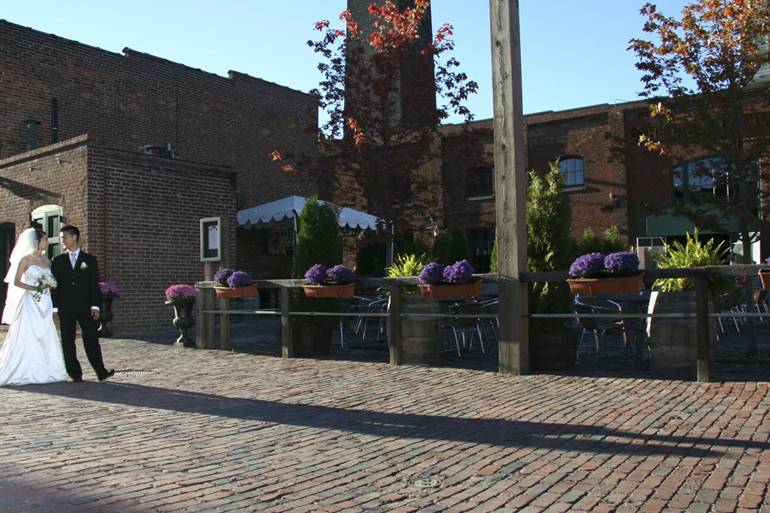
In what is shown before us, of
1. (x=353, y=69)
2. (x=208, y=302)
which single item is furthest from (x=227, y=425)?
(x=353, y=69)

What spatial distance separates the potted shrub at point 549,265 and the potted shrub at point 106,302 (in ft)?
27.1

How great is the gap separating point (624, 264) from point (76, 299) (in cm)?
618

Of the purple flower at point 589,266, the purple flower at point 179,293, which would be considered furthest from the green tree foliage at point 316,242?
the purple flower at point 589,266

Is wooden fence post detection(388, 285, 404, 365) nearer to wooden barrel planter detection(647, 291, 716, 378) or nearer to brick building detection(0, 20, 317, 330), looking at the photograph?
wooden barrel planter detection(647, 291, 716, 378)

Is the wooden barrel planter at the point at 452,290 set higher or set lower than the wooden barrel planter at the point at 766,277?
lower

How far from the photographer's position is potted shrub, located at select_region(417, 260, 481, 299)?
27.1 feet

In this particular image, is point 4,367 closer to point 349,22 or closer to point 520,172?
point 520,172

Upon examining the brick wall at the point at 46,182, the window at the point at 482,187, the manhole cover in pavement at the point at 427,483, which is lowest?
the manhole cover in pavement at the point at 427,483

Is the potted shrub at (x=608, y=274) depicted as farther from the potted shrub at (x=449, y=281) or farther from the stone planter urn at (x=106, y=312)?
the stone planter urn at (x=106, y=312)

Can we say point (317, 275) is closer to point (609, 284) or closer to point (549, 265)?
point (549, 265)

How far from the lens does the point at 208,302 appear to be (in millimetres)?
11477

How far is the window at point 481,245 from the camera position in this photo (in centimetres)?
2897

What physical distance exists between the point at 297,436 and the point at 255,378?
3.10 meters

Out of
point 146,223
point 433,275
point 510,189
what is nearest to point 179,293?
point 146,223
